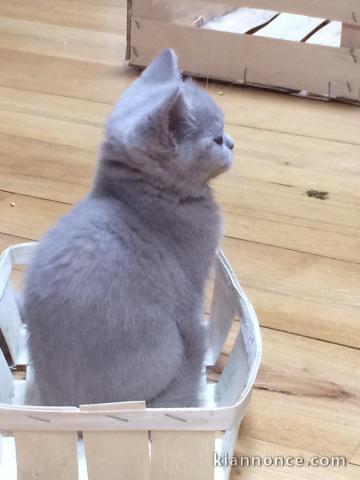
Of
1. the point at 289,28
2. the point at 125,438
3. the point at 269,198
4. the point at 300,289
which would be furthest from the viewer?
the point at 289,28

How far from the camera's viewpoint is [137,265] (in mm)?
736

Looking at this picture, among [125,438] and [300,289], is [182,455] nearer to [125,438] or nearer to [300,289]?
[125,438]

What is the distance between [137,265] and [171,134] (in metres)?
0.12

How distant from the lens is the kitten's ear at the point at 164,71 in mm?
814

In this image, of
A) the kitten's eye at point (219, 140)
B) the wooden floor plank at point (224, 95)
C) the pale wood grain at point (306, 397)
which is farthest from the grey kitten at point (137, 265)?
the wooden floor plank at point (224, 95)

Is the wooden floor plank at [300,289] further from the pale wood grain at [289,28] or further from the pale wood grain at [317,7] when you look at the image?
the pale wood grain at [289,28]

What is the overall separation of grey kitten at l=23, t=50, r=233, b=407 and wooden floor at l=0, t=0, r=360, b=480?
0.51ft

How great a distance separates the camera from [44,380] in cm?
77

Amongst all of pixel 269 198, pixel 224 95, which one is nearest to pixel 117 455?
pixel 269 198

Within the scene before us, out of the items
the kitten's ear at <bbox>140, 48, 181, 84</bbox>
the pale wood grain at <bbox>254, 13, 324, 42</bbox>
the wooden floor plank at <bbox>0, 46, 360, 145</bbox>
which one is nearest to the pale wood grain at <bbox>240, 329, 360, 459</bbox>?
the kitten's ear at <bbox>140, 48, 181, 84</bbox>

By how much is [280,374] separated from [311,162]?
57 centimetres

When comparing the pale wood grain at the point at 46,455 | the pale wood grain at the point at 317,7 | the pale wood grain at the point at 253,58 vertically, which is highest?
the pale wood grain at the point at 317,7

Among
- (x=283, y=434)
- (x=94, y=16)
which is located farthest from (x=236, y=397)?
(x=94, y=16)

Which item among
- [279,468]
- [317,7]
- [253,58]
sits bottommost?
[279,468]
